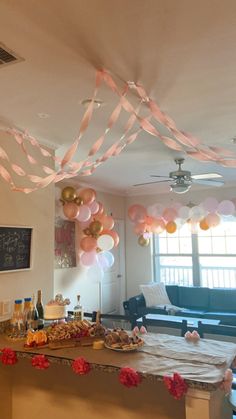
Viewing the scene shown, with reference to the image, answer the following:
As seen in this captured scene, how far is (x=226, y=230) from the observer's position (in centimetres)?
599

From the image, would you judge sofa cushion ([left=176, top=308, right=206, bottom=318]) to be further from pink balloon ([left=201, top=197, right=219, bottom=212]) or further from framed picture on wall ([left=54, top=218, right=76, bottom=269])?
framed picture on wall ([left=54, top=218, right=76, bottom=269])

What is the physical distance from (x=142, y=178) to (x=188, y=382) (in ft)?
13.3

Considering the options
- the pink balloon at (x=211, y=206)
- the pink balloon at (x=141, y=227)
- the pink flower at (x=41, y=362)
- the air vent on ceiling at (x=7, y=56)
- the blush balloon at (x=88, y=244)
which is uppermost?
the air vent on ceiling at (x=7, y=56)

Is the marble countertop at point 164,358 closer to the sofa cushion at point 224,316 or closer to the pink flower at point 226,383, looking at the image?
the pink flower at point 226,383

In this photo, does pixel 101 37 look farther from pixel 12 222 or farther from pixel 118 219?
pixel 118 219

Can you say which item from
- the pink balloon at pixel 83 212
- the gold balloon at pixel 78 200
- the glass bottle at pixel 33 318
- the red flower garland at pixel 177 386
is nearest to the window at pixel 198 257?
the pink balloon at pixel 83 212

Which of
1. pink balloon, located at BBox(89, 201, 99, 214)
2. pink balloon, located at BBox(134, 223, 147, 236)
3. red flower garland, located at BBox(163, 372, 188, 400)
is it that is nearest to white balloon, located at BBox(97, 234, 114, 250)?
pink balloon, located at BBox(89, 201, 99, 214)

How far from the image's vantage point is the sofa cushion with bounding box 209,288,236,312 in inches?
216

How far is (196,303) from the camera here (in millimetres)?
5742

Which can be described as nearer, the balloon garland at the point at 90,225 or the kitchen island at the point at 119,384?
the kitchen island at the point at 119,384

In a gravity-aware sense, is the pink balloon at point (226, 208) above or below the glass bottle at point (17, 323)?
above

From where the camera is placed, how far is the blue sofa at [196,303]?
5352 millimetres

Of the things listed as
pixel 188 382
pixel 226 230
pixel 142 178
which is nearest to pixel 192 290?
pixel 226 230

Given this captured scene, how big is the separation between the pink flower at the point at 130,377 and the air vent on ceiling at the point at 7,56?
5.78ft
